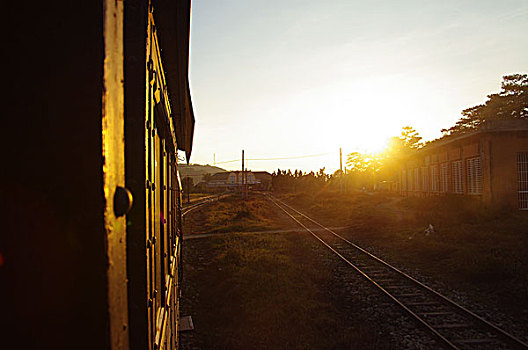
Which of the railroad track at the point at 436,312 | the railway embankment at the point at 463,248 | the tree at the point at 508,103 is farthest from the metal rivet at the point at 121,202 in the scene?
the tree at the point at 508,103

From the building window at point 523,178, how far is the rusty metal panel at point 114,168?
23634mm

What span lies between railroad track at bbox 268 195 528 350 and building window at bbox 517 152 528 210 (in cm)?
1181

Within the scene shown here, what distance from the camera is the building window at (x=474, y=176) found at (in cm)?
2167

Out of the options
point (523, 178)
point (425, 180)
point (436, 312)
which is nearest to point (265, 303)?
point (436, 312)

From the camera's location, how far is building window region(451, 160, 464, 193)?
966 inches

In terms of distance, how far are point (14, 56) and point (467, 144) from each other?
2592cm

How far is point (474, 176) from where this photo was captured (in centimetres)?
2250

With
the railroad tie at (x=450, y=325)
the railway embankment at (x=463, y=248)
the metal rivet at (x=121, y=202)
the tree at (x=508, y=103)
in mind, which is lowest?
the railroad tie at (x=450, y=325)

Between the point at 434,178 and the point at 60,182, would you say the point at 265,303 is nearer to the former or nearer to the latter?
the point at 60,182

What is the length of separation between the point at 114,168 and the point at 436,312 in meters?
8.69

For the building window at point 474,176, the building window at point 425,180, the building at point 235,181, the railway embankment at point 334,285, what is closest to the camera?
the railway embankment at point 334,285

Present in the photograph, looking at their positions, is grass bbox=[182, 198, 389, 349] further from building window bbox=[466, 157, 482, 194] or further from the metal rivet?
building window bbox=[466, 157, 482, 194]

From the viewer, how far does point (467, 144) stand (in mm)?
23516

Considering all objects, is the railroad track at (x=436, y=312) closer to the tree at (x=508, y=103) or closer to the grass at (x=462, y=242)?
the grass at (x=462, y=242)
